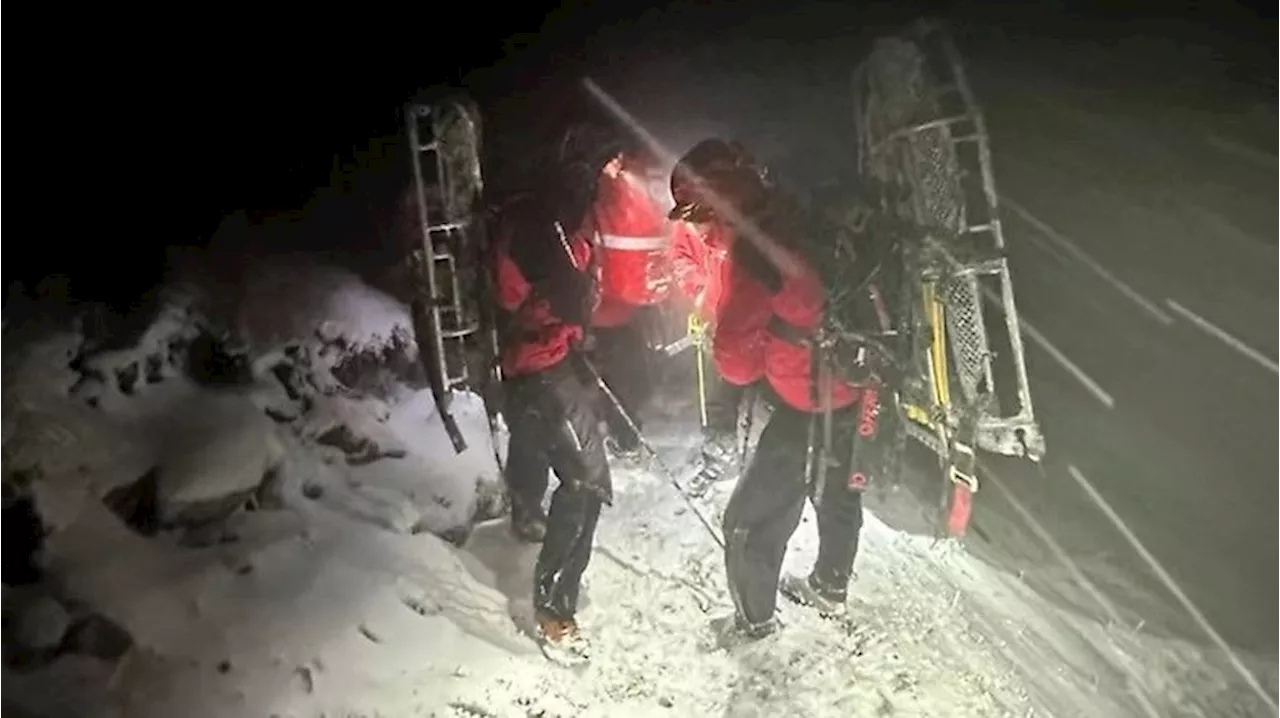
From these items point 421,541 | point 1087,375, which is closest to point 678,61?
point 1087,375

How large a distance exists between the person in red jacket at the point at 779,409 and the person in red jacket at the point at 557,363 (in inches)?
14.3

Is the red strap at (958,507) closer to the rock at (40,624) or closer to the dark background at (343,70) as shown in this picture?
the dark background at (343,70)

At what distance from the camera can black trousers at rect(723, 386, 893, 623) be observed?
9.30ft

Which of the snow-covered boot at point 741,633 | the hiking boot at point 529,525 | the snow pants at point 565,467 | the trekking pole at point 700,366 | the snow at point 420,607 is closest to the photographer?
the snow at point 420,607

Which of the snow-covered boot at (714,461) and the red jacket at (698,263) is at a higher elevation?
the red jacket at (698,263)

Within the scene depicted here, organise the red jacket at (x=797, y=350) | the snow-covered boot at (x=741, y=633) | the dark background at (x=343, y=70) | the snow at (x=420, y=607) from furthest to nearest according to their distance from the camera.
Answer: the dark background at (x=343, y=70) < the snow-covered boot at (x=741, y=633) < the snow at (x=420, y=607) < the red jacket at (x=797, y=350)

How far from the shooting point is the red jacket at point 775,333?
2.67 metres

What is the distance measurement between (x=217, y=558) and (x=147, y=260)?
68.6 inches

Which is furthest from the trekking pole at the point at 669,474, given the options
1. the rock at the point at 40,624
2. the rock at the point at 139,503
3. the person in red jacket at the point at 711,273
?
the rock at the point at 40,624

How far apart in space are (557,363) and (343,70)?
361 cm

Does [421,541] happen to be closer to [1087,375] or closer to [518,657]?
[518,657]

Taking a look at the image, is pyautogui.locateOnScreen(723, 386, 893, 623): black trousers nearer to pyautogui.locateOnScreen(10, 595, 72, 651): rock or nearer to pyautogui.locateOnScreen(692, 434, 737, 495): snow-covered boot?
pyautogui.locateOnScreen(692, 434, 737, 495): snow-covered boot

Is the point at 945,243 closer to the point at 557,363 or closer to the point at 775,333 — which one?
the point at 775,333

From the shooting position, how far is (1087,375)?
441 cm
